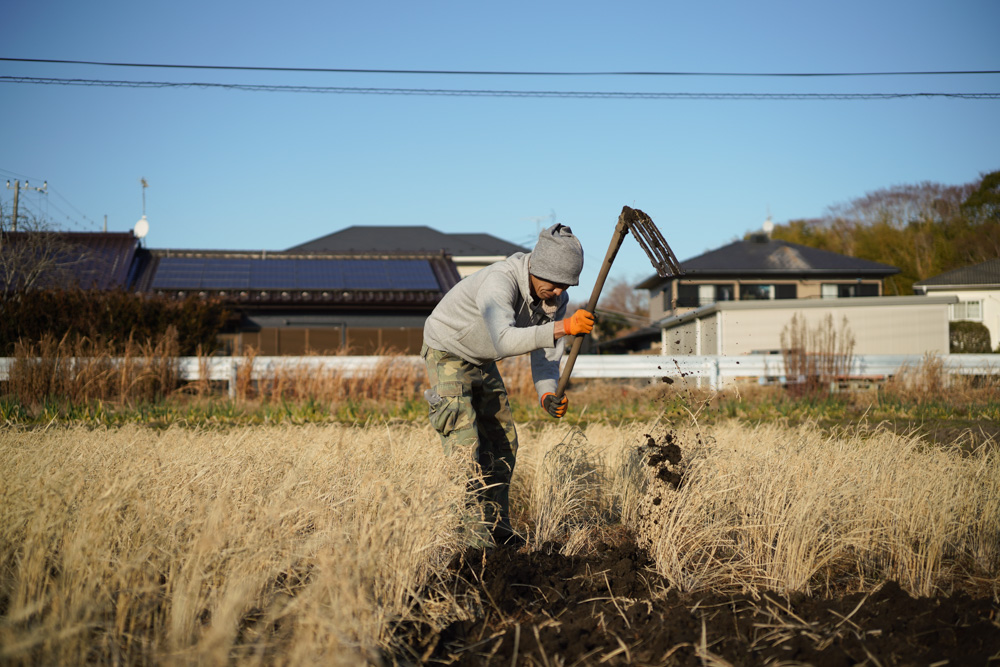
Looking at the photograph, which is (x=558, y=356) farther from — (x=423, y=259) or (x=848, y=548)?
(x=423, y=259)

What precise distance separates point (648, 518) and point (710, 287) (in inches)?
1208

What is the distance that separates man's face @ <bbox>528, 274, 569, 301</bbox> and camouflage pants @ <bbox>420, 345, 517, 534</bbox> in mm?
590

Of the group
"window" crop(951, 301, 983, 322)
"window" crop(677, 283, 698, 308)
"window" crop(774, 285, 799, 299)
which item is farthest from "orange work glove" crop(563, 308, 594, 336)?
"window" crop(951, 301, 983, 322)

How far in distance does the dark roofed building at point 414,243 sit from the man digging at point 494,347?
966 inches

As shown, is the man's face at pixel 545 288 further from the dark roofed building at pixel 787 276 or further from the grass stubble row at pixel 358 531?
the dark roofed building at pixel 787 276

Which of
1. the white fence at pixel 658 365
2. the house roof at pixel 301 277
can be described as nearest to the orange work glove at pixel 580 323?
the white fence at pixel 658 365

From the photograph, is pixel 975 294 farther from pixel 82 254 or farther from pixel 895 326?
pixel 82 254

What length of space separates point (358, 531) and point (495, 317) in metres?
1.27

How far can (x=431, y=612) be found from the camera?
2.94 meters

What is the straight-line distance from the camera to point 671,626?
2943 millimetres

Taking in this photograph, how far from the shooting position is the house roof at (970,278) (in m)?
36.6

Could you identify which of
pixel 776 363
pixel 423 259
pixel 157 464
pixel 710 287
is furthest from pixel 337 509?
pixel 710 287

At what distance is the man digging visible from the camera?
3924mm

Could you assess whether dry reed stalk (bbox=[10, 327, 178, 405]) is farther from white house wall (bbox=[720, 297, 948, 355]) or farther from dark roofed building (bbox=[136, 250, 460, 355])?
white house wall (bbox=[720, 297, 948, 355])
